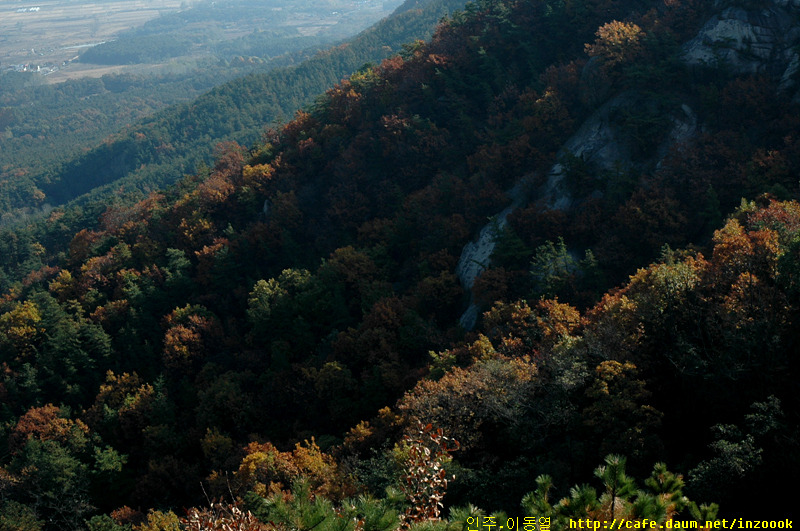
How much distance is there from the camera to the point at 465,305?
109 feet

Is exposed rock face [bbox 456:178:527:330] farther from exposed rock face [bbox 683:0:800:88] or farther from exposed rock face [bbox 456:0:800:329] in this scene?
exposed rock face [bbox 683:0:800:88]

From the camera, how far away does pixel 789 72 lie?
31.4 meters

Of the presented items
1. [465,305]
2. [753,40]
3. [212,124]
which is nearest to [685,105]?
[753,40]

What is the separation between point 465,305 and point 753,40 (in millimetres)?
24118

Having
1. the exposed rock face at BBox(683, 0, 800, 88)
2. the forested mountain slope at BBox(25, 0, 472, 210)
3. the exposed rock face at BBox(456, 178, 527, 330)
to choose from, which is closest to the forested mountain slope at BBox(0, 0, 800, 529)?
the exposed rock face at BBox(683, 0, 800, 88)

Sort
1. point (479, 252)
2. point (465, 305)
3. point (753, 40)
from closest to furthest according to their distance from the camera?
1. point (465, 305)
2. point (753, 40)
3. point (479, 252)

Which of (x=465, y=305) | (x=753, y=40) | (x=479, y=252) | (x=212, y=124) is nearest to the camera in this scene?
(x=465, y=305)

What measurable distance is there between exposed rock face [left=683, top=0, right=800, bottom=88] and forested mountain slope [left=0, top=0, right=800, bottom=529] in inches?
7.1

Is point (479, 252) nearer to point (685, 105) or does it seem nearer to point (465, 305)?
point (465, 305)

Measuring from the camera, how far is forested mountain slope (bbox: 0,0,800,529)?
17.6 metres

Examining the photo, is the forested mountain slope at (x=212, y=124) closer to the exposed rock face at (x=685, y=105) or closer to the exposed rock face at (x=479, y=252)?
the exposed rock face at (x=685, y=105)

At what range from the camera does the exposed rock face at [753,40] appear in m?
32.7

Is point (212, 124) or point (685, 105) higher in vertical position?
point (685, 105)

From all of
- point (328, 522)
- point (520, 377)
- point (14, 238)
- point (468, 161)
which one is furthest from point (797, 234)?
point (14, 238)
